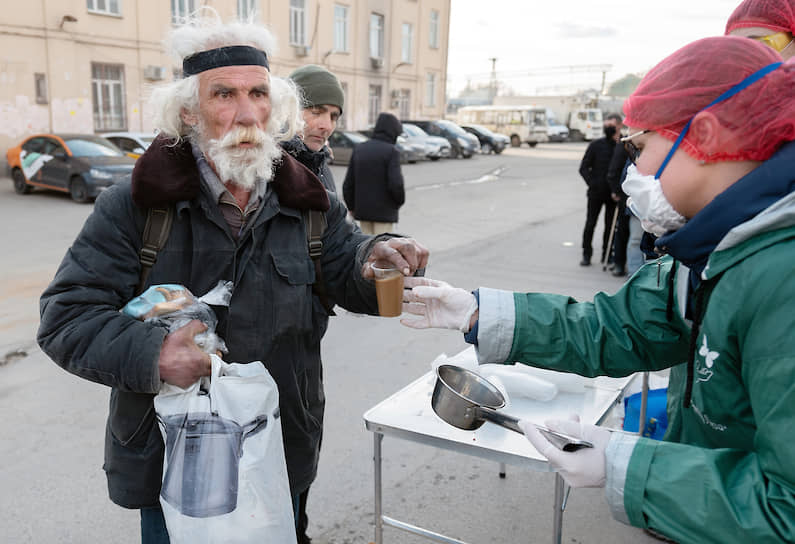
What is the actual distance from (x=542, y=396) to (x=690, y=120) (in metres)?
1.48

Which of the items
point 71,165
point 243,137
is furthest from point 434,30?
point 243,137

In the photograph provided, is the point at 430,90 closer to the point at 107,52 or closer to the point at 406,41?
the point at 406,41

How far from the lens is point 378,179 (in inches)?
245

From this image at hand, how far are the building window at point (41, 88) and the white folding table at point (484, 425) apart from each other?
16.9m

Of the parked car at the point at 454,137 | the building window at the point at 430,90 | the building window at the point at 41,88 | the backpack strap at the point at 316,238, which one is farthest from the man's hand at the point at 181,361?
the building window at the point at 430,90

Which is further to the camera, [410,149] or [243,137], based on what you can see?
[410,149]

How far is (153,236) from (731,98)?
1456 millimetres

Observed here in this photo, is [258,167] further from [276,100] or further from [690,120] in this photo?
[690,120]

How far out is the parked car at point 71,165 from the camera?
37.4 feet

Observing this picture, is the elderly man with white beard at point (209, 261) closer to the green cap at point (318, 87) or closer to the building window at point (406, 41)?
the green cap at point (318, 87)

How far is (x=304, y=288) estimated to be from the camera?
196 cm

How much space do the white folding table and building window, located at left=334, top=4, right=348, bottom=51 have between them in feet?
82.0

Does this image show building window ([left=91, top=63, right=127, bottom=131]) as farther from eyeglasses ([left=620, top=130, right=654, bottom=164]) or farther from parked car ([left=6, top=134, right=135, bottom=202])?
eyeglasses ([left=620, top=130, right=654, bottom=164])

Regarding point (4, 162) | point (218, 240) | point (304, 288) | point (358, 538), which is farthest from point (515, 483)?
point (4, 162)
